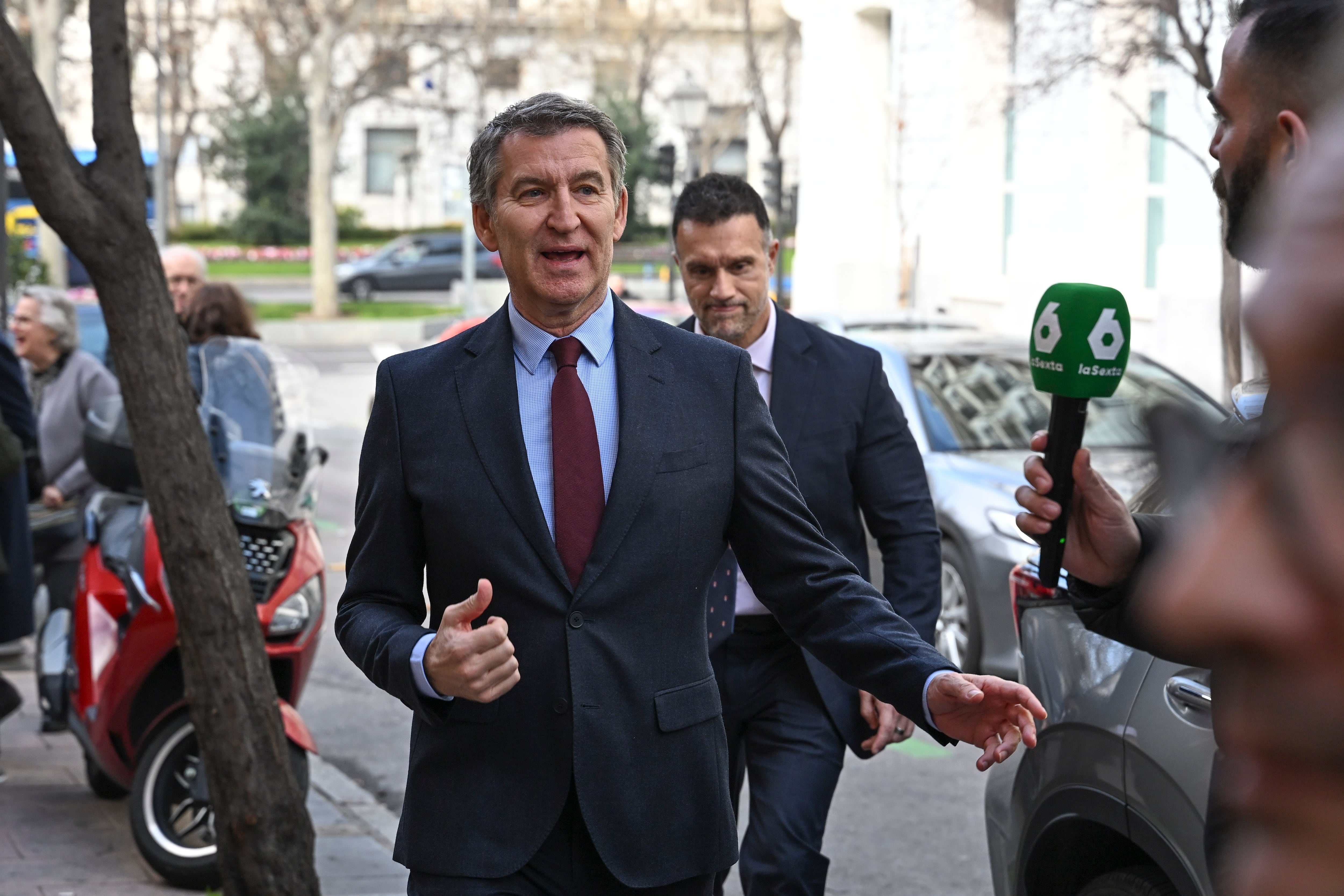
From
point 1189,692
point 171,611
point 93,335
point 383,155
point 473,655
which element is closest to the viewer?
point 473,655

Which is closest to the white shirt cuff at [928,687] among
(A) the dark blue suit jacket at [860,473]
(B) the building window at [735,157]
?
(A) the dark blue suit jacket at [860,473]

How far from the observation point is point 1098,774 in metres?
3.48

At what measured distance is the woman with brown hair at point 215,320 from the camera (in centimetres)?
663

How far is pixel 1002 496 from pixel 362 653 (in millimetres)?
5893

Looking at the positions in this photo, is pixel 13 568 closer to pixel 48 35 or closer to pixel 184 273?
pixel 184 273

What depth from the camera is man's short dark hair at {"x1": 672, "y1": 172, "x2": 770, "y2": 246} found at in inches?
184

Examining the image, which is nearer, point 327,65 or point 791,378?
point 791,378

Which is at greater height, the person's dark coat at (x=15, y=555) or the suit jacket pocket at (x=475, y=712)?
the suit jacket pocket at (x=475, y=712)

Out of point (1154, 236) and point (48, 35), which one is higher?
point (48, 35)

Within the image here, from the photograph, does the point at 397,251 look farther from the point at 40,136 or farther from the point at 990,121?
the point at 40,136

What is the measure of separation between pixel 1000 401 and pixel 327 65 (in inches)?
987

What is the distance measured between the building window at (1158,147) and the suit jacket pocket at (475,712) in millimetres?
16117

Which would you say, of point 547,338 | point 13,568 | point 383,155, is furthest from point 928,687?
point 383,155

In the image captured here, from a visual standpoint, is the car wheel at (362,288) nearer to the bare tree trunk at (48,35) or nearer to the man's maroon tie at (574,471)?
the bare tree trunk at (48,35)
